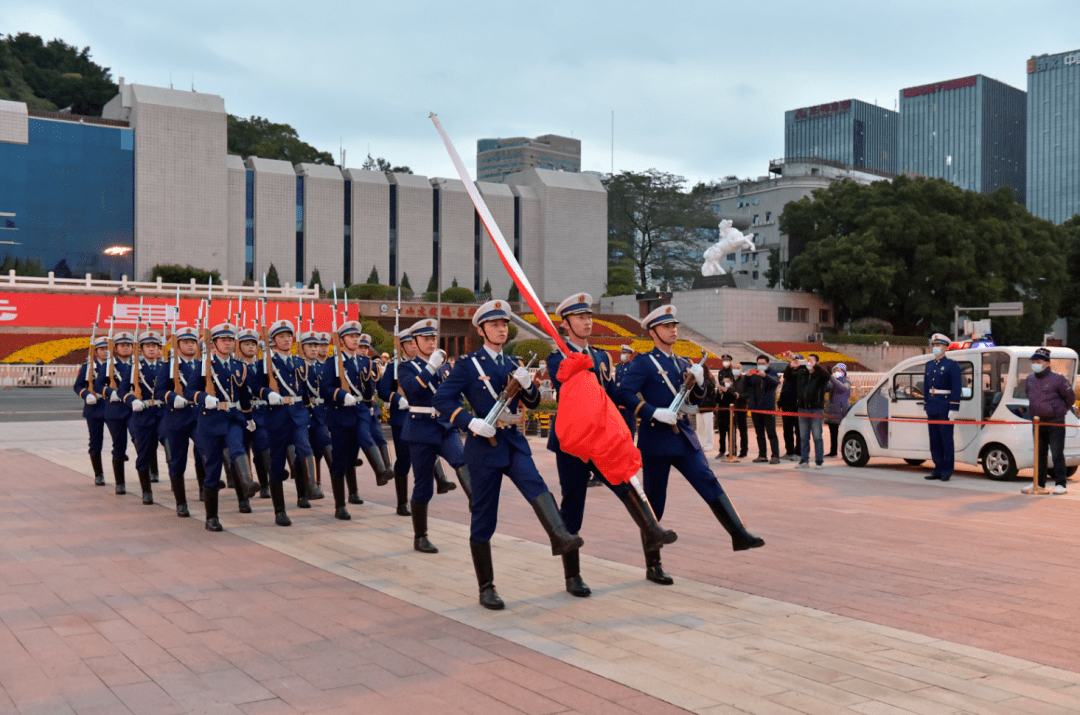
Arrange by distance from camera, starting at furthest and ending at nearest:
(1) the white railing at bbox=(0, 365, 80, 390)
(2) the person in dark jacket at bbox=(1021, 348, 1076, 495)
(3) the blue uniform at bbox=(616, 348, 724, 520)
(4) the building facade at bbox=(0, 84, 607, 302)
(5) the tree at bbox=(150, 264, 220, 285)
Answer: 1. (4) the building facade at bbox=(0, 84, 607, 302)
2. (5) the tree at bbox=(150, 264, 220, 285)
3. (1) the white railing at bbox=(0, 365, 80, 390)
4. (2) the person in dark jacket at bbox=(1021, 348, 1076, 495)
5. (3) the blue uniform at bbox=(616, 348, 724, 520)

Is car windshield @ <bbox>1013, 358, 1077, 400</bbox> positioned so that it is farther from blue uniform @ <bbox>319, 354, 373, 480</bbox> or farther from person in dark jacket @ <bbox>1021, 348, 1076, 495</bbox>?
blue uniform @ <bbox>319, 354, 373, 480</bbox>

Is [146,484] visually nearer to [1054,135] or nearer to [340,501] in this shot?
[340,501]

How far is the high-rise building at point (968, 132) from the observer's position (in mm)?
175625

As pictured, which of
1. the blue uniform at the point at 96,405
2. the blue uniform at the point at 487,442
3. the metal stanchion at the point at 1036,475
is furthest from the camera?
the blue uniform at the point at 96,405

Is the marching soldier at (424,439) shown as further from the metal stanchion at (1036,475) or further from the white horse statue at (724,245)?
the white horse statue at (724,245)

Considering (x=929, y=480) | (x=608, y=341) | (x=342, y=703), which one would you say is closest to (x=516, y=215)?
(x=608, y=341)

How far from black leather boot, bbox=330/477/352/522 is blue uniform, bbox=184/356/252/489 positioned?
1.00m

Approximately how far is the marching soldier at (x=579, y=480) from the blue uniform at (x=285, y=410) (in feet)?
13.0

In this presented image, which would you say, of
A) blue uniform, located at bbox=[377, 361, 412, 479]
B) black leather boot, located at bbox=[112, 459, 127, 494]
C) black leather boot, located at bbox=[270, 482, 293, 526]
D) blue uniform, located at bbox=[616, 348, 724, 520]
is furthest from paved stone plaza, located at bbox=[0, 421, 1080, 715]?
black leather boot, located at bbox=[112, 459, 127, 494]

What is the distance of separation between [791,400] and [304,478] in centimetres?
903

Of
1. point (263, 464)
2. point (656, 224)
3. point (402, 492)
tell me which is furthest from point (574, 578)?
point (656, 224)

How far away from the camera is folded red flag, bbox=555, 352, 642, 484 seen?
20.7 ft

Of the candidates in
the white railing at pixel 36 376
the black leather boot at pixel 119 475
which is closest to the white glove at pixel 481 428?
the black leather boot at pixel 119 475

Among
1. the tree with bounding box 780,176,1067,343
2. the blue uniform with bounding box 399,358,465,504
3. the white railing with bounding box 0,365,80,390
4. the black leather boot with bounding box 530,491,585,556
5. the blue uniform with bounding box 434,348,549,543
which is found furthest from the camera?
the tree with bounding box 780,176,1067,343
